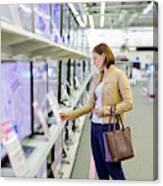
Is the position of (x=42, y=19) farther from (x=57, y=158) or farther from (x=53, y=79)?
(x=57, y=158)

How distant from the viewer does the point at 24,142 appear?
5.55 ft

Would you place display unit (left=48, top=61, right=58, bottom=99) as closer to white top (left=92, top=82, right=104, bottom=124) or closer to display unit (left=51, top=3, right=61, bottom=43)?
display unit (left=51, top=3, right=61, bottom=43)

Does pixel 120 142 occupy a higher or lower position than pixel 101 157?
higher

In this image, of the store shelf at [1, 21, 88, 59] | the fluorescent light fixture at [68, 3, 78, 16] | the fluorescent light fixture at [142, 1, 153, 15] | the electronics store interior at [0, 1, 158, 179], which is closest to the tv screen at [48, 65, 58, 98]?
the electronics store interior at [0, 1, 158, 179]

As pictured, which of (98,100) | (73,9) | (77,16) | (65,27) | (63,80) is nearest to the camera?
(98,100)

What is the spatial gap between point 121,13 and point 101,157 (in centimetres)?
89

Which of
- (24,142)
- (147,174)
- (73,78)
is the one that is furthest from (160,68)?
(73,78)

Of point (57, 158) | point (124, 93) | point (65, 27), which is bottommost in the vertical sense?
point (57, 158)

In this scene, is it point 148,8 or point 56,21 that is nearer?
point 148,8

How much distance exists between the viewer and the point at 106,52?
1955mm

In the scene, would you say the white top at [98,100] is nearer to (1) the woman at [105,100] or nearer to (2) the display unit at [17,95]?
(1) the woman at [105,100]

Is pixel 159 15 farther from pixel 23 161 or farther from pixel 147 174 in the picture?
pixel 23 161

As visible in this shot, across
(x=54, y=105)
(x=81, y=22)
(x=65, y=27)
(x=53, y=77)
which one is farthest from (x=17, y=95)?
(x=65, y=27)

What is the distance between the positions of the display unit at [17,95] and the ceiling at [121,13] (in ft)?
1.97
